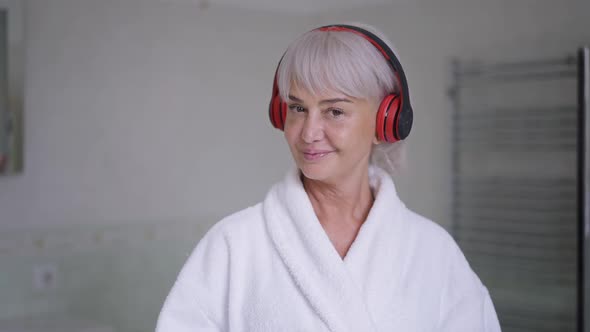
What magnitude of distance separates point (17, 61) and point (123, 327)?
137 centimetres

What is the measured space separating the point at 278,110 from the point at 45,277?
1.81 m

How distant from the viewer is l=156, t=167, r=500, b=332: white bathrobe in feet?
4.12

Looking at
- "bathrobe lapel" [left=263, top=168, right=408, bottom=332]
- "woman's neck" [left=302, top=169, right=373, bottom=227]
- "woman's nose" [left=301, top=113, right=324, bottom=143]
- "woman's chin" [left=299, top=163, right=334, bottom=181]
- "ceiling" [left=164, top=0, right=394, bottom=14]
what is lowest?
"bathrobe lapel" [left=263, top=168, right=408, bottom=332]

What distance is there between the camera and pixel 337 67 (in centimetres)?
123

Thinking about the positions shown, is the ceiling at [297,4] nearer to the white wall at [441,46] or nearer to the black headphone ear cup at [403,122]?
the white wall at [441,46]

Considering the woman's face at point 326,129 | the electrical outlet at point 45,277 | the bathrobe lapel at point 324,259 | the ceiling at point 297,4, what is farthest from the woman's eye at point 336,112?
the ceiling at point 297,4

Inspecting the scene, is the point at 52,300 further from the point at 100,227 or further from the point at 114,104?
the point at 114,104

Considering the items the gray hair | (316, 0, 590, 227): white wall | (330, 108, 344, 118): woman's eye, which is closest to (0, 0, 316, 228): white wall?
(316, 0, 590, 227): white wall

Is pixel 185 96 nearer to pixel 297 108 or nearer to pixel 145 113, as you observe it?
pixel 145 113

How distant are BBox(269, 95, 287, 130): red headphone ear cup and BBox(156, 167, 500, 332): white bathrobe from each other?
0.13m

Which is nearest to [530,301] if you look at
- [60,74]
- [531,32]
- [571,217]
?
[571,217]

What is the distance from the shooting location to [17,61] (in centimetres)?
250

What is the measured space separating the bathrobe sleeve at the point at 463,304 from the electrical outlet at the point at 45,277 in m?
1.96

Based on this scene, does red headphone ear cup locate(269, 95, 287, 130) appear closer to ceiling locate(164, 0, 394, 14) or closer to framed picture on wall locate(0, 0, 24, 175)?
framed picture on wall locate(0, 0, 24, 175)
